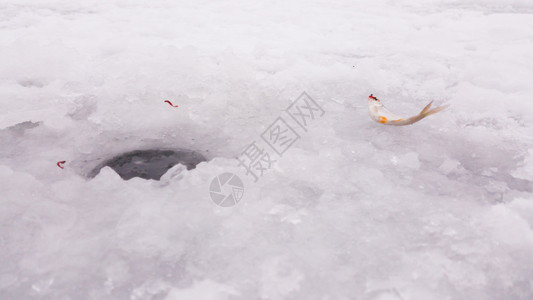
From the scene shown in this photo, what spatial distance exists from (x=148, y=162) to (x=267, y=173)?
0.74 m

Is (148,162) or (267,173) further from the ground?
(267,173)

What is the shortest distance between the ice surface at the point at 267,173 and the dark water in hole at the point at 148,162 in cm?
7

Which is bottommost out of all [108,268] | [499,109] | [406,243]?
[108,268]

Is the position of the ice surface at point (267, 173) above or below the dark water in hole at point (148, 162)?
above

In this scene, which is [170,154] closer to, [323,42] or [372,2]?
[323,42]

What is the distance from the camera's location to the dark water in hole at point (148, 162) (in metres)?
2.11

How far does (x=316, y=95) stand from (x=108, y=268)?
192 centimetres

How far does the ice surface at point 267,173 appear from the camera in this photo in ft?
4.91

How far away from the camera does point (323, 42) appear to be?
12.6 feet

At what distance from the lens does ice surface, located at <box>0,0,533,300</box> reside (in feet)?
4.91

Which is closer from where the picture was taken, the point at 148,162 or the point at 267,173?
the point at 267,173

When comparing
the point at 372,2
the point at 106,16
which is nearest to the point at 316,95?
the point at 106,16

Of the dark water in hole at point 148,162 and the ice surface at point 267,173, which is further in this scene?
the dark water in hole at point 148,162

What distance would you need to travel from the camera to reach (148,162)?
86.7 inches
